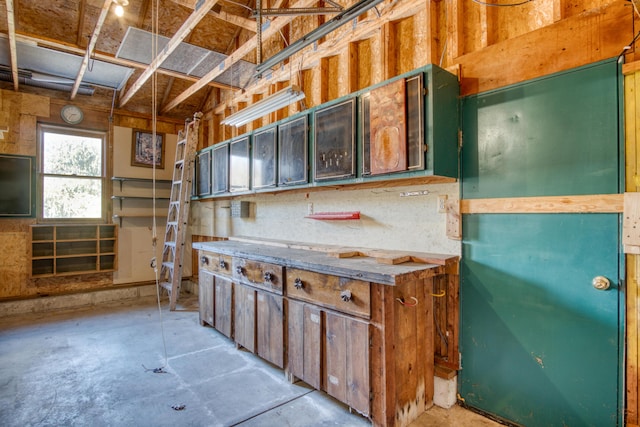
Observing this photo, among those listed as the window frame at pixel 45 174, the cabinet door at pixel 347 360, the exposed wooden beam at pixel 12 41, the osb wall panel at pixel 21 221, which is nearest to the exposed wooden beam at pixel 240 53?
the window frame at pixel 45 174

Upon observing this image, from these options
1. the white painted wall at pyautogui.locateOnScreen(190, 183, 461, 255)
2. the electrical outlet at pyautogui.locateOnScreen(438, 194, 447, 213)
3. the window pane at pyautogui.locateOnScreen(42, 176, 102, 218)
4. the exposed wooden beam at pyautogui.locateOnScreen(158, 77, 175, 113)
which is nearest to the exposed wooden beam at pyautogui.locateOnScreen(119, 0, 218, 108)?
the exposed wooden beam at pyautogui.locateOnScreen(158, 77, 175, 113)

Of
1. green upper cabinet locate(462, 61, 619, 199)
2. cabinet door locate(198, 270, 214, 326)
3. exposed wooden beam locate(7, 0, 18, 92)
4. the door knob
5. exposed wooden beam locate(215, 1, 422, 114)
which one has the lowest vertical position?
cabinet door locate(198, 270, 214, 326)

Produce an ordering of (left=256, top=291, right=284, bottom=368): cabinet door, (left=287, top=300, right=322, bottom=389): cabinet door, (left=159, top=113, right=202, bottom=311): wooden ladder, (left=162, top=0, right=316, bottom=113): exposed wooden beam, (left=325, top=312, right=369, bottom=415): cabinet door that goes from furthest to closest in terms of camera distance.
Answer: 1. (left=159, top=113, right=202, bottom=311): wooden ladder
2. (left=162, top=0, right=316, bottom=113): exposed wooden beam
3. (left=256, top=291, right=284, bottom=368): cabinet door
4. (left=287, top=300, right=322, bottom=389): cabinet door
5. (left=325, top=312, right=369, bottom=415): cabinet door

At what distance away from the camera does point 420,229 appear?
2.45 metres

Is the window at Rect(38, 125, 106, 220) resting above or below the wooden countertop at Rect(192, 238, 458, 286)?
above

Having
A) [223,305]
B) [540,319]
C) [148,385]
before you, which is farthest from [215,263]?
[540,319]

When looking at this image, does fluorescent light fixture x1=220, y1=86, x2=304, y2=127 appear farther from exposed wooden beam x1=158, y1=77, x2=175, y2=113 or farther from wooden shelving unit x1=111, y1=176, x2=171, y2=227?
wooden shelving unit x1=111, y1=176, x2=171, y2=227

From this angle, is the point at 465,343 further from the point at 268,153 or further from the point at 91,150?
the point at 91,150

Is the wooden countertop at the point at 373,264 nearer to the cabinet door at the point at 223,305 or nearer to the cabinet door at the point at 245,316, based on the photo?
the cabinet door at the point at 245,316

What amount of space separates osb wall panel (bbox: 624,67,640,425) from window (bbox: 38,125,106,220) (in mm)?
5972

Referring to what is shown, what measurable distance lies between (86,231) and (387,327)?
4854 mm

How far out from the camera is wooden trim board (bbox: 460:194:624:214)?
5.49ft

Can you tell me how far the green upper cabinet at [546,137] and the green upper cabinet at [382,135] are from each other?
0.56 feet

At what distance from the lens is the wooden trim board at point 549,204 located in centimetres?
167
